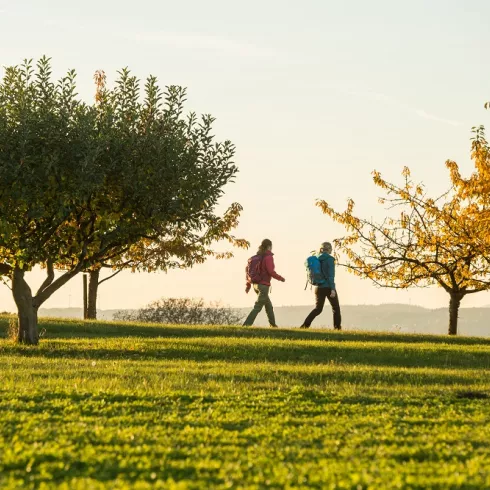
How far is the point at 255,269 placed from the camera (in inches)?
1206

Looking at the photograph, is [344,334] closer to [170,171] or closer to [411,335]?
[411,335]

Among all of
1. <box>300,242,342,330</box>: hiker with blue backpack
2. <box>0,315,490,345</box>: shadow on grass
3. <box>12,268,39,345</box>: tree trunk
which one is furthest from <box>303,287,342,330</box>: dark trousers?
<box>12,268,39,345</box>: tree trunk

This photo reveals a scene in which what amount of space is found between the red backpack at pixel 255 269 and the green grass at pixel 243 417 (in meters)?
5.97

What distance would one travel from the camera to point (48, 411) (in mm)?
13086

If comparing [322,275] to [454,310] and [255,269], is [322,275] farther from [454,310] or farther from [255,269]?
[454,310]

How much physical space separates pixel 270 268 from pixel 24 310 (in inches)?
323

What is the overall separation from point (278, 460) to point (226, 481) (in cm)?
123

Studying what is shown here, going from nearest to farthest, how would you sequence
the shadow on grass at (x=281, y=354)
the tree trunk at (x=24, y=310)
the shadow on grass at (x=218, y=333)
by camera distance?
the shadow on grass at (x=281, y=354), the tree trunk at (x=24, y=310), the shadow on grass at (x=218, y=333)

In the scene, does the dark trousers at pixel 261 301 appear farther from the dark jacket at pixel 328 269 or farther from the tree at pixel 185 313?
the tree at pixel 185 313

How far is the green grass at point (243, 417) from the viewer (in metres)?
9.23

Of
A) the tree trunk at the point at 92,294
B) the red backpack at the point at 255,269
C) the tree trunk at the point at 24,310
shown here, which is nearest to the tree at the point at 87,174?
the tree trunk at the point at 24,310

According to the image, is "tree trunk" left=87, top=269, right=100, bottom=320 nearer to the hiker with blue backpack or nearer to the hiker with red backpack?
the hiker with red backpack

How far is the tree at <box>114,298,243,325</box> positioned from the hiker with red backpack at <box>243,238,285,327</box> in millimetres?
12496

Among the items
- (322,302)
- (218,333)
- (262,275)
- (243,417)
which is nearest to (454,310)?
(322,302)
